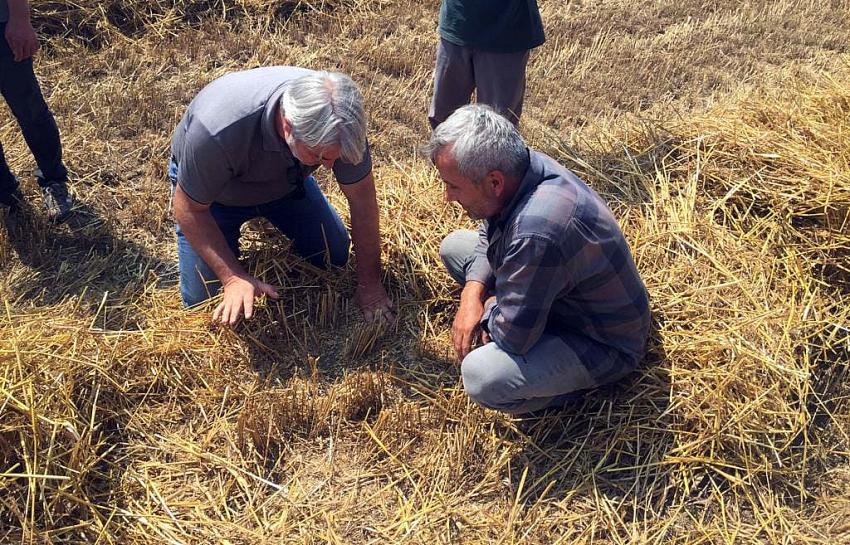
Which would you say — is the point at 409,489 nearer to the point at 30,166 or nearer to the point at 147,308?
the point at 147,308

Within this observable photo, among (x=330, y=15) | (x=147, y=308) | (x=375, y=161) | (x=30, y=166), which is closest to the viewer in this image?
(x=147, y=308)

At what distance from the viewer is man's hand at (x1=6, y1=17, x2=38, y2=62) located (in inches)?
149

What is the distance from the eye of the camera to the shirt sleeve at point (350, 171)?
3420 mm

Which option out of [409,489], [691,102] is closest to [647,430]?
[409,489]

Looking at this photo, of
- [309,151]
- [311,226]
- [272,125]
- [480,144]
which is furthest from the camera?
[311,226]

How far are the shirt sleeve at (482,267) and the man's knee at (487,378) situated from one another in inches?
14.3

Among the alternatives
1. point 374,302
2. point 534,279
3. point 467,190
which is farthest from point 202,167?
point 534,279

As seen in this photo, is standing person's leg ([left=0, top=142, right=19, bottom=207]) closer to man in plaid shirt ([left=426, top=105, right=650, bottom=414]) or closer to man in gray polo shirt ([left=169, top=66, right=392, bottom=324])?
man in gray polo shirt ([left=169, top=66, right=392, bottom=324])

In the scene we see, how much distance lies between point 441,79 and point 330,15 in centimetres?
259

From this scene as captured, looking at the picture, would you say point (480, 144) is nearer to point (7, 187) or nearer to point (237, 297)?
point (237, 297)

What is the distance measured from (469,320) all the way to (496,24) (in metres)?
1.84

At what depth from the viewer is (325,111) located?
115 inches

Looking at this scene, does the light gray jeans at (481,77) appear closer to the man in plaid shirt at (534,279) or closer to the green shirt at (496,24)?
the green shirt at (496,24)

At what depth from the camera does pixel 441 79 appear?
4434mm
